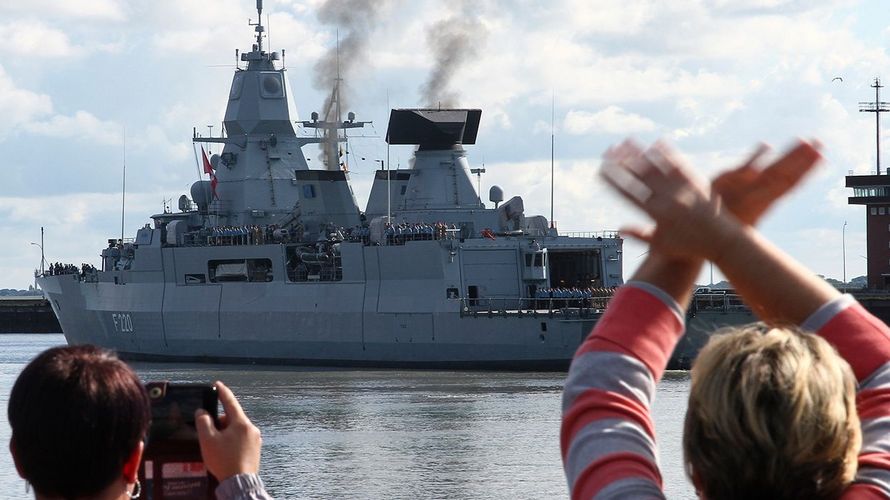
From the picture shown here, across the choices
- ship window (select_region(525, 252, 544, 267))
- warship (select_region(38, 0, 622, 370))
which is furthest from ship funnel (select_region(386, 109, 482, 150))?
ship window (select_region(525, 252, 544, 267))

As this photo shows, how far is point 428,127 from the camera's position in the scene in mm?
41750

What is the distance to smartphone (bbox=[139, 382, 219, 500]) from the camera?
279cm

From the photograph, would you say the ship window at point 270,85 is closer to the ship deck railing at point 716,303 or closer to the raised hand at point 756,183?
the ship deck railing at point 716,303

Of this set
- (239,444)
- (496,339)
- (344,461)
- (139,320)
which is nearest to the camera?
(239,444)

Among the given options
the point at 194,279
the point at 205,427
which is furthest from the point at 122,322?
the point at 205,427

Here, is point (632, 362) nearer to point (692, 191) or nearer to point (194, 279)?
point (692, 191)

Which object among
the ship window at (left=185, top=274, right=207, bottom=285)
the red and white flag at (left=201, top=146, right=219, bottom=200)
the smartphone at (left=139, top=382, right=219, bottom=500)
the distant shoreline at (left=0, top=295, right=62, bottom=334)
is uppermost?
the red and white flag at (left=201, top=146, right=219, bottom=200)

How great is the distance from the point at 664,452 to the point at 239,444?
17840mm

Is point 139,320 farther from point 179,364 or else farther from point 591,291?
point 591,291

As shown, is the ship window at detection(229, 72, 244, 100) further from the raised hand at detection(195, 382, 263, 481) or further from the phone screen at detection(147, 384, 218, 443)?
the raised hand at detection(195, 382, 263, 481)

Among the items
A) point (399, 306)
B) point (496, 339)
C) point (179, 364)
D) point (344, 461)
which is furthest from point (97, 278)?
point (344, 461)

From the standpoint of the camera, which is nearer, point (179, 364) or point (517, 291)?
point (517, 291)

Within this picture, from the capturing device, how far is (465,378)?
33438 mm

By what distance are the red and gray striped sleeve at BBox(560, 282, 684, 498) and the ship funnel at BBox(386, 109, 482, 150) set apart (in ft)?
129
